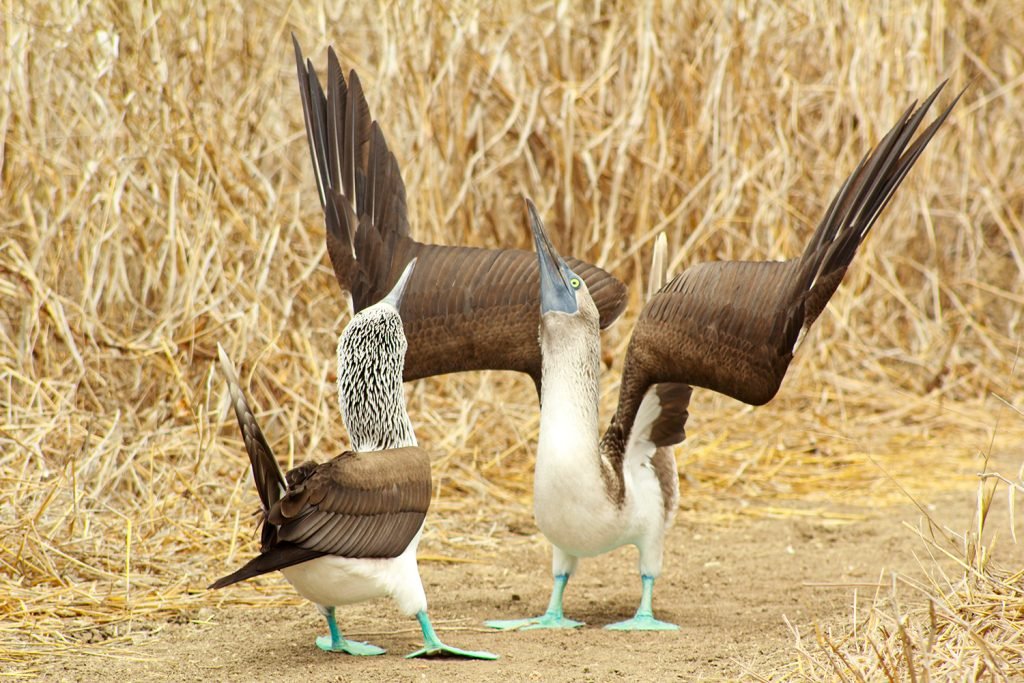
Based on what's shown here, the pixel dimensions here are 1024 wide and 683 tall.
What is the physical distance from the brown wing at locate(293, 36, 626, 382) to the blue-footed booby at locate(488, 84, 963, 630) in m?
0.40

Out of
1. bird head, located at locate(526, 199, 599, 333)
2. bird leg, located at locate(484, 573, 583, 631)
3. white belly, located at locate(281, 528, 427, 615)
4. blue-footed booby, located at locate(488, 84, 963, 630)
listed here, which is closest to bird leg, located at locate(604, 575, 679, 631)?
blue-footed booby, located at locate(488, 84, 963, 630)

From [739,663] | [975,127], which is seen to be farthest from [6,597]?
[975,127]

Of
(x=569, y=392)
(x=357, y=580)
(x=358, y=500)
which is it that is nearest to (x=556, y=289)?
(x=569, y=392)

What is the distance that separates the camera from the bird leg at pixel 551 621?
4493mm

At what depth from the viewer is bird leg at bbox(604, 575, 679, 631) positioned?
4.46m

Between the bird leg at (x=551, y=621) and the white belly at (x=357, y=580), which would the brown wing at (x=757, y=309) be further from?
the white belly at (x=357, y=580)

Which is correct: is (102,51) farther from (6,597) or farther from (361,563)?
(361,563)

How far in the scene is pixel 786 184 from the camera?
24.0ft

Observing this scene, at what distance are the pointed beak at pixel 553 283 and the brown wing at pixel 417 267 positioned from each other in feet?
1.31

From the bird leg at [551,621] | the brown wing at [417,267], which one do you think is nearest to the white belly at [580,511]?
the bird leg at [551,621]

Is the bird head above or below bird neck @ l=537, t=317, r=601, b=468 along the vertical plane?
above

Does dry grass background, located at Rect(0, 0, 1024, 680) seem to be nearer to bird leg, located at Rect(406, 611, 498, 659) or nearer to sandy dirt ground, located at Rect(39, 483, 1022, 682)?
sandy dirt ground, located at Rect(39, 483, 1022, 682)

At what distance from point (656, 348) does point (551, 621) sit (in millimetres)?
1043

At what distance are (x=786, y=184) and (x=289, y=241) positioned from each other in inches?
112
